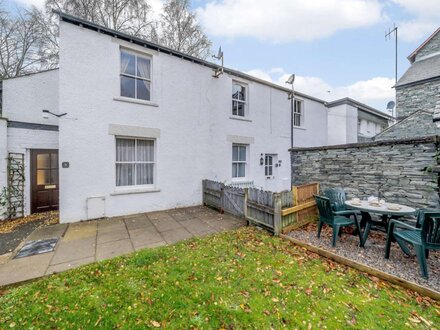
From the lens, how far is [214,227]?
231 inches

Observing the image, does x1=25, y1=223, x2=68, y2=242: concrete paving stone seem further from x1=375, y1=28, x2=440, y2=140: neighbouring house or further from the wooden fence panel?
x1=375, y1=28, x2=440, y2=140: neighbouring house

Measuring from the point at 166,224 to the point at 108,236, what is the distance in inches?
61.8

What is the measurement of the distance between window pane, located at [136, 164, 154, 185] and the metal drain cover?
302 cm

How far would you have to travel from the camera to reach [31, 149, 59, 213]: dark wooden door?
7.29 meters

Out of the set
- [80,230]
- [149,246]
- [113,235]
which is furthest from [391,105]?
[80,230]

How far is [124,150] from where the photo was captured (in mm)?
7027

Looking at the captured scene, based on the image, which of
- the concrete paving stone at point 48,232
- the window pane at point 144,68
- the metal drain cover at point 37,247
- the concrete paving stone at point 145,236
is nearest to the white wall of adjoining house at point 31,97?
the window pane at point 144,68

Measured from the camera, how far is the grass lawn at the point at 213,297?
241cm

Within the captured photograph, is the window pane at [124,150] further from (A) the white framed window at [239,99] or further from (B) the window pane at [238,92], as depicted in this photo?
(B) the window pane at [238,92]

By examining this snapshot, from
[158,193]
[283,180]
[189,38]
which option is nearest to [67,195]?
[158,193]

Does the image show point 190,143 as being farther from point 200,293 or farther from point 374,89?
point 374,89

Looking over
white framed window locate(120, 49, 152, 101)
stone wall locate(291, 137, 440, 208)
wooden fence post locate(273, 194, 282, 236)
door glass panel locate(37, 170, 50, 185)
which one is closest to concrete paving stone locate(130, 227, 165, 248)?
wooden fence post locate(273, 194, 282, 236)

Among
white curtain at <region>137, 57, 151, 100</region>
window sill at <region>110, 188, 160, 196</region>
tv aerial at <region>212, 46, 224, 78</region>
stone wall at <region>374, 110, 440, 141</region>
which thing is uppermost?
tv aerial at <region>212, 46, 224, 78</region>

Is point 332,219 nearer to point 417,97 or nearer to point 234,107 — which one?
point 234,107
